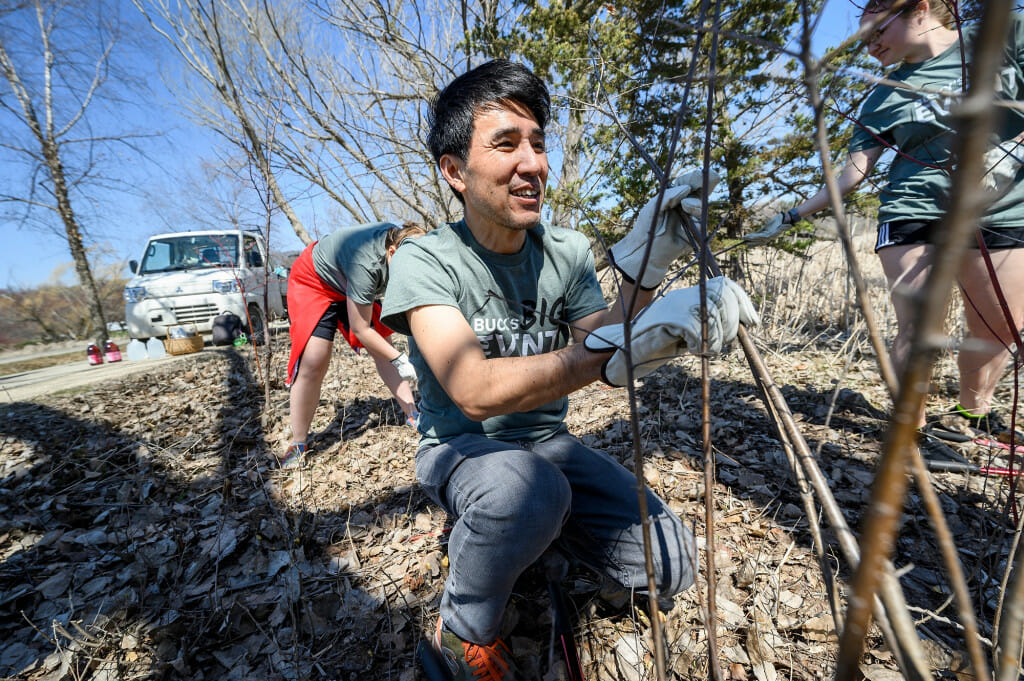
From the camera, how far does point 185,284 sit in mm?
7758

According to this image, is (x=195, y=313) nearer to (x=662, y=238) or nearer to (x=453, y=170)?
(x=453, y=170)

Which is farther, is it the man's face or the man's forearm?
the man's face

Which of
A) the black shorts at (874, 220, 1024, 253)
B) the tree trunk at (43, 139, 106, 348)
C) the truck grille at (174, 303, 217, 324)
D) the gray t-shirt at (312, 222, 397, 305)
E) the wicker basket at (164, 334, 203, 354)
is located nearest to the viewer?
the black shorts at (874, 220, 1024, 253)

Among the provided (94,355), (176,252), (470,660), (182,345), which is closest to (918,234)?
(470,660)

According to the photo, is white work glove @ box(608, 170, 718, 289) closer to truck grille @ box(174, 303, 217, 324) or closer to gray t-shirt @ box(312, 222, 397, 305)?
gray t-shirt @ box(312, 222, 397, 305)

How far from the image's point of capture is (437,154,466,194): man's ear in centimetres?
176

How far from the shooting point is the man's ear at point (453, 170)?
1.76 metres

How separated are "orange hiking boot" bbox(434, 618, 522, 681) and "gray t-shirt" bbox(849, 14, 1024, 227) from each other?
7.59 feet

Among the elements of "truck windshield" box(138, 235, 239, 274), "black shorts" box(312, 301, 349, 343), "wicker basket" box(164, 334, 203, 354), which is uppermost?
"truck windshield" box(138, 235, 239, 274)

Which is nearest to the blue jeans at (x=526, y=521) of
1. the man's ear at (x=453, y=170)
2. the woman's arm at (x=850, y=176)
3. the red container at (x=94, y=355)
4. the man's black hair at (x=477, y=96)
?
the man's ear at (x=453, y=170)

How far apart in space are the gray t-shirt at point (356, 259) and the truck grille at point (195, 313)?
20.9ft

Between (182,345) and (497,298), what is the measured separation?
7557mm

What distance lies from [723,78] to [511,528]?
1.18 metres

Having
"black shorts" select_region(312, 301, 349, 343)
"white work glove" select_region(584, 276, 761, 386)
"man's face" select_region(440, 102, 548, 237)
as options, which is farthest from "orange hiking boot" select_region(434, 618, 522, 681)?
"black shorts" select_region(312, 301, 349, 343)
